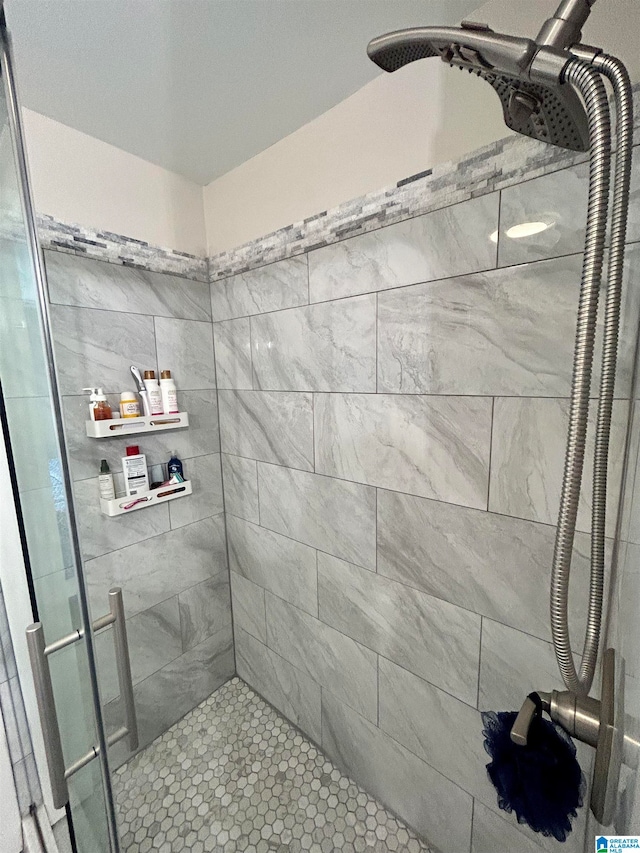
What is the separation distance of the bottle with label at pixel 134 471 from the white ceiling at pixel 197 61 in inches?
40.2

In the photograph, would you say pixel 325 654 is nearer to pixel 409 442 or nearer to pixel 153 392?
pixel 409 442

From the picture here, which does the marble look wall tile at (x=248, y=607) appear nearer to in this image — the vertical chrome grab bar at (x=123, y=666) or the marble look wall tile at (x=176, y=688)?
the marble look wall tile at (x=176, y=688)

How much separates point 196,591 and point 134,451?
2.31ft

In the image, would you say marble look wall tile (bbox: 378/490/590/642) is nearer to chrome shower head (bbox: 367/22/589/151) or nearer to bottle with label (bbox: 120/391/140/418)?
chrome shower head (bbox: 367/22/589/151)

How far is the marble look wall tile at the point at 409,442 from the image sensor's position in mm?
859

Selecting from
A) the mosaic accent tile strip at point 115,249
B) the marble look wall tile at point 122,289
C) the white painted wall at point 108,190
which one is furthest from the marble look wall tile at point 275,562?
the white painted wall at point 108,190

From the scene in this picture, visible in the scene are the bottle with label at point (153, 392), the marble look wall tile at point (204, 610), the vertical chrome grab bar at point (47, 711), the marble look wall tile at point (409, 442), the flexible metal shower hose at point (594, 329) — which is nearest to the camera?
the flexible metal shower hose at point (594, 329)

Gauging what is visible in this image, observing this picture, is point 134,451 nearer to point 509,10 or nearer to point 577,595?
point 577,595

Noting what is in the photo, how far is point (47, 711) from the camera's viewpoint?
0.62 meters

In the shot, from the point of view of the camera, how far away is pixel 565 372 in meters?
0.72

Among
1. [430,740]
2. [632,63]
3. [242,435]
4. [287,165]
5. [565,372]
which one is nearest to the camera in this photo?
[632,63]

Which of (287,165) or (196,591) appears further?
(196,591)

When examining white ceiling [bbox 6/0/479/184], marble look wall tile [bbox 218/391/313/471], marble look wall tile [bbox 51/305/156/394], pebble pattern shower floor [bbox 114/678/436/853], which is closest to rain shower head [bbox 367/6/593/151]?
white ceiling [bbox 6/0/479/184]

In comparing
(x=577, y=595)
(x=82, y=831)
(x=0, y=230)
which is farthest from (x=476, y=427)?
(x=82, y=831)
